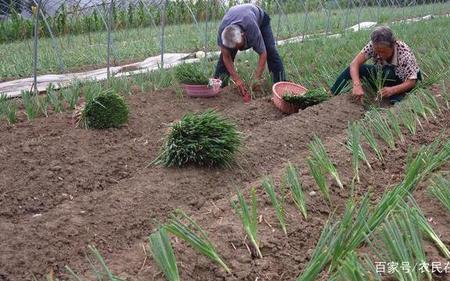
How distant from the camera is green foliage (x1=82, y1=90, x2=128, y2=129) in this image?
4309mm

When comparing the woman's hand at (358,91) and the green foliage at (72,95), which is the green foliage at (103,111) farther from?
the woman's hand at (358,91)

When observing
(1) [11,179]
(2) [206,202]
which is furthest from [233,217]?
(1) [11,179]

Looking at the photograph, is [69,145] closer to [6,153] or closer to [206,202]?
[6,153]

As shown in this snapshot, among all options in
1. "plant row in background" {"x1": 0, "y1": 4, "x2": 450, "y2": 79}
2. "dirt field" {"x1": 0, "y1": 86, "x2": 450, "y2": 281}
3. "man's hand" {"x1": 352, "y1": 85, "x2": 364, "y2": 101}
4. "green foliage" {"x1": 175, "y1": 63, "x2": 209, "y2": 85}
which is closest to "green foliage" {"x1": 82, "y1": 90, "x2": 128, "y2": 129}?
"dirt field" {"x1": 0, "y1": 86, "x2": 450, "y2": 281}

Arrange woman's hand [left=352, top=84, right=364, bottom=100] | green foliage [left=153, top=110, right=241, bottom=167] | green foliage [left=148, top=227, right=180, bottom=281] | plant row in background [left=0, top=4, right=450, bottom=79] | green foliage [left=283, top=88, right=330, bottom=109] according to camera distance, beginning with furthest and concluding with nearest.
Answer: plant row in background [left=0, top=4, right=450, bottom=79]
green foliage [left=283, top=88, right=330, bottom=109]
woman's hand [left=352, top=84, right=364, bottom=100]
green foliage [left=153, top=110, right=241, bottom=167]
green foliage [left=148, top=227, right=180, bottom=281]

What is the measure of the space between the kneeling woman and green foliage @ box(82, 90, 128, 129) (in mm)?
2052

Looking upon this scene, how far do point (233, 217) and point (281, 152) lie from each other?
51.4 inches

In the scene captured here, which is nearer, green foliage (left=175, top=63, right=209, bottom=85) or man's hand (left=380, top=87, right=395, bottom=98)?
man's hand (left=380, top=87, right=395, bottom=98)

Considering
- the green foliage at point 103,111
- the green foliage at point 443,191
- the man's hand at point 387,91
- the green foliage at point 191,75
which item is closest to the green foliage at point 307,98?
the man's hand at point 387,91

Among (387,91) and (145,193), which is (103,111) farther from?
(387,91)

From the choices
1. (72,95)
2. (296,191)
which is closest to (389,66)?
(296,191)

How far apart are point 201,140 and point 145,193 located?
0.47 m

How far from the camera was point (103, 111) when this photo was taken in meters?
4.34

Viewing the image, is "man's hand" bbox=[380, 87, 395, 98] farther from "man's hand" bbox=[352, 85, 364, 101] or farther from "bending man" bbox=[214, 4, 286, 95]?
"bending man" bbox=[214, 4, 286, 95]
